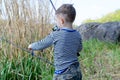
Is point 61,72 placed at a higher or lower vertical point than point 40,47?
lower

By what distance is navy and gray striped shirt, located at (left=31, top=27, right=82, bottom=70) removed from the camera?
15.7ft

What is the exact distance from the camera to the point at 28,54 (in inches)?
281

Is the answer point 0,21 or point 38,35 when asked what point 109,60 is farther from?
point 0,21

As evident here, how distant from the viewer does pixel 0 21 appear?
727 cm

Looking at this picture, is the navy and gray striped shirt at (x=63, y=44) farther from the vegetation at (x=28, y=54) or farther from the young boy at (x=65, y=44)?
the vegetation at (x=28, y=54)

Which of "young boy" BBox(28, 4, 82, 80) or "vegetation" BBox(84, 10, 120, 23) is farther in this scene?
"vegetation" BBox(84, 10, 120, 23)

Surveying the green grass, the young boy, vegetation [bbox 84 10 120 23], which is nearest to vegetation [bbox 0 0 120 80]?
the green grass

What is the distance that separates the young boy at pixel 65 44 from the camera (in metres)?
4.76

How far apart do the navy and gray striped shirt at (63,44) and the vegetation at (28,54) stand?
1912mm

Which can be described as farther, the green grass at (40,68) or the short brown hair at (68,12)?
the green grass at (40,68)

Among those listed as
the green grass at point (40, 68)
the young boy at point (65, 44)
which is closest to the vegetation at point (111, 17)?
the green grass at point (40, 68)

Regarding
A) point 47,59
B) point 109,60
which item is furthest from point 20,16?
point 109,60

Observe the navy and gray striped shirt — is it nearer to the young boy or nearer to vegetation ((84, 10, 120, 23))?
the young boy

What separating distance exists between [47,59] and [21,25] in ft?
2.39
